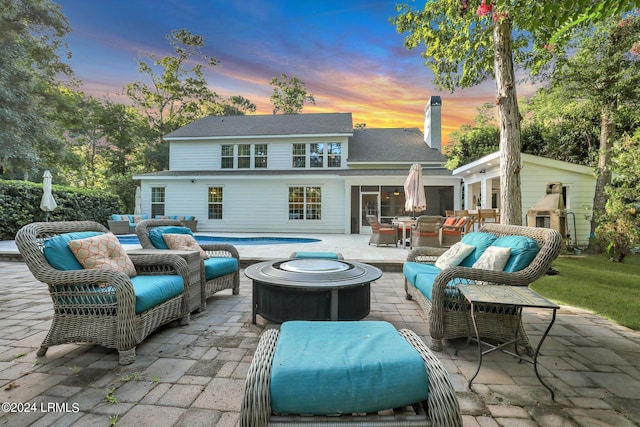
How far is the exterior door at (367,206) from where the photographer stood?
43.6ft

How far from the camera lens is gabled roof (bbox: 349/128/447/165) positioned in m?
14.1

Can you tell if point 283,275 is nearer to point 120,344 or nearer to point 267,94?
point 120,344

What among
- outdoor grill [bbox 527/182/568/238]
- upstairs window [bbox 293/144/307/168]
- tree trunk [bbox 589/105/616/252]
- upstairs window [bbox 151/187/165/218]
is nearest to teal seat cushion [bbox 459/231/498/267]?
outdoor grill [bbox 527/182/568/238]

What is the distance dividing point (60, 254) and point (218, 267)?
1.58 meters

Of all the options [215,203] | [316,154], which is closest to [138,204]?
[215,203]

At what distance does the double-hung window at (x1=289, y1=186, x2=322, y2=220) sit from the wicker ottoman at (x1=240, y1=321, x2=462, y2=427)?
Answer: 12.1m

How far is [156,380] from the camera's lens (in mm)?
1879

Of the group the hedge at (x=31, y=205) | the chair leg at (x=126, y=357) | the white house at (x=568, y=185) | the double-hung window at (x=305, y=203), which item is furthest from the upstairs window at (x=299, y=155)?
the chair leg at (x=126, y=357)

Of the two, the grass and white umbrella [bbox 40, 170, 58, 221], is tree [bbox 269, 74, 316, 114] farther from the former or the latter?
the grass

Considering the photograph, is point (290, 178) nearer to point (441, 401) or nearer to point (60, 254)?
point (60, 254)

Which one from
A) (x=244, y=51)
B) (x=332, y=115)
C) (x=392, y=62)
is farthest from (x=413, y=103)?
(x=244, y=51)

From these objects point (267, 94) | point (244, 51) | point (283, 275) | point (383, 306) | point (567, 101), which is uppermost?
point (267, 94)

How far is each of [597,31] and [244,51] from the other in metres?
12.9

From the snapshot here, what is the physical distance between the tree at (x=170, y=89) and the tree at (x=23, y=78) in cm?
681
